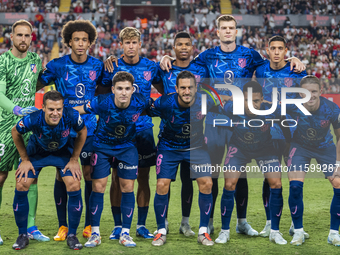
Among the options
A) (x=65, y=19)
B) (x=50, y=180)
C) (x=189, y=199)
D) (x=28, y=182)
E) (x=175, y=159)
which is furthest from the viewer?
(x=65, y=19)

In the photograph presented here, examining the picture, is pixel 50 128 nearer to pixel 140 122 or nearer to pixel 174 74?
pixel 140 122

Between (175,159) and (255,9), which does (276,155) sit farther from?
(255,9)

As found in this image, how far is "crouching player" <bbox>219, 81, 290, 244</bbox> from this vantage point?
511 centimetres

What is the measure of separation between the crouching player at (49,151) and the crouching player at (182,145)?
37.8 inches

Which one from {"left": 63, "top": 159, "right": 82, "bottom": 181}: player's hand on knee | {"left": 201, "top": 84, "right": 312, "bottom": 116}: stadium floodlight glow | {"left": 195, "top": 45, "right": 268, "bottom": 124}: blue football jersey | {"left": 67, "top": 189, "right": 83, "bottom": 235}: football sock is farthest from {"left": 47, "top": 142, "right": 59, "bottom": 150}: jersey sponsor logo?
{"left": 195, "top": 45, "right": 268, "bottom": 124}: blue football jersey

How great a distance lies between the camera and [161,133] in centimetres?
533

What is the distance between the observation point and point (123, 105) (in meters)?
4.98

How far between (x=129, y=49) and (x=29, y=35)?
1.31 meters

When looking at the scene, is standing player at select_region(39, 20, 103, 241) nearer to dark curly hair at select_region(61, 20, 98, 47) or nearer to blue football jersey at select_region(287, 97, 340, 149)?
dark curly hair at select_region(61, 20, 98, 47)

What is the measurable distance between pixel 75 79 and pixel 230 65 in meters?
2.01

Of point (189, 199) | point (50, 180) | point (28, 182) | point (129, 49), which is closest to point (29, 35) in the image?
point (129, 49)

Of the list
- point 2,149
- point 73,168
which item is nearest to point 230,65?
point 73,168

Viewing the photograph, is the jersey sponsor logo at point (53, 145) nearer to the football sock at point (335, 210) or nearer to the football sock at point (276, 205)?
the football sock at point (276, 205)

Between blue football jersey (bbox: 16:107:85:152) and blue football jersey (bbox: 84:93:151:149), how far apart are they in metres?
0.25
